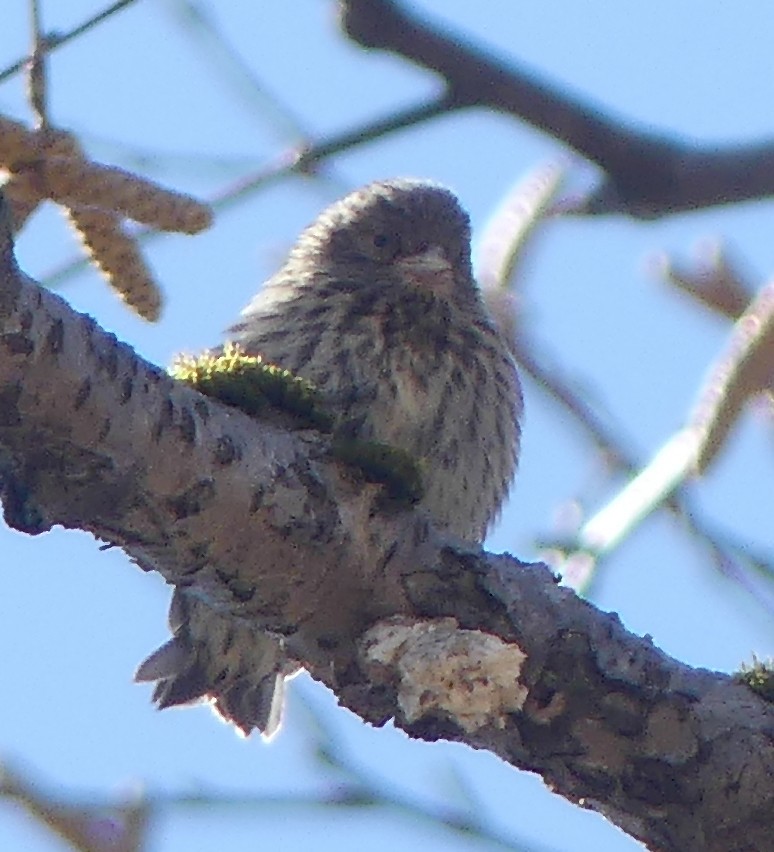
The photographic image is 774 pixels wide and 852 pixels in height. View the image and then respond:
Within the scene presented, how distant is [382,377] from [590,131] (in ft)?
7.38

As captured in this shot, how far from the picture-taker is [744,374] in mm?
2918

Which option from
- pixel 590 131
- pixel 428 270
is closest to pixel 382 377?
pixel 428 270

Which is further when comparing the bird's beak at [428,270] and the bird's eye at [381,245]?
the bird's eye at [381,245]

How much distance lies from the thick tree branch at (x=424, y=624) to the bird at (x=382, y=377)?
1.27 metres

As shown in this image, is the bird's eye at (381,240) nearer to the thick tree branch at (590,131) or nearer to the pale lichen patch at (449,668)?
the pale lichen patch at (449,668)

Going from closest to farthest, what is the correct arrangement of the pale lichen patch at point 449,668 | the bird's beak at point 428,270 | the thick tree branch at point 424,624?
1. the thick tree branch at point 424,624
2. the pale lichen patch at point 449,668
3. the bird's beak at point 428,270

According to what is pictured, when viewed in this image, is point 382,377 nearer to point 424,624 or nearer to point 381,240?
point 381,240

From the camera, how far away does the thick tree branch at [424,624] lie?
286 cm

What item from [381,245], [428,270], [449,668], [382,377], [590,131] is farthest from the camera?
[381,245]

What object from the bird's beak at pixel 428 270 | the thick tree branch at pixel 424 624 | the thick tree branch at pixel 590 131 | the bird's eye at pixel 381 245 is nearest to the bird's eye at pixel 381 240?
the bird's eye at pixel 381 245

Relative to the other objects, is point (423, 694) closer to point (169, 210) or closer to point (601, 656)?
point (601, 656)

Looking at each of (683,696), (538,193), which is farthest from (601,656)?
(538,193)

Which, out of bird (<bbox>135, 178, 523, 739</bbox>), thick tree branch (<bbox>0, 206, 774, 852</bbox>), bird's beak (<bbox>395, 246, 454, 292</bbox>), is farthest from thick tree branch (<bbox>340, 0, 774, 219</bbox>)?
bird's beak (<bbox>395, 246, 454, 292</bbox>)

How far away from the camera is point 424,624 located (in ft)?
10.1
